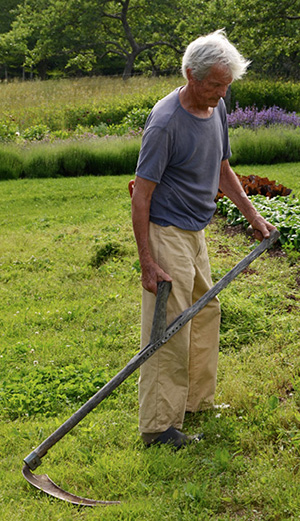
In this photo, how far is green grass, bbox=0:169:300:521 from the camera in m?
2.68

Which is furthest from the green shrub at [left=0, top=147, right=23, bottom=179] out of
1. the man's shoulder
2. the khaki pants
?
the man's shoulder

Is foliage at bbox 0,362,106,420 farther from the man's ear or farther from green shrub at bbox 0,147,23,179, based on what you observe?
green shrub at bbox 0,147,23,179

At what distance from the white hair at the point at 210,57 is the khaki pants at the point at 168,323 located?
0.75 metres

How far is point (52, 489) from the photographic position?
2.79 meters

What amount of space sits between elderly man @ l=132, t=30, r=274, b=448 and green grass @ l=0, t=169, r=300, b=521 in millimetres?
267

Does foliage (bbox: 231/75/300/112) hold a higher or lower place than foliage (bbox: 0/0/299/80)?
lower

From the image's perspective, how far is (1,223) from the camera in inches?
337

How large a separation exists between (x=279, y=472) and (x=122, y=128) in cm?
1312

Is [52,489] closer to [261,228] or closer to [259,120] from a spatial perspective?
[261,228]

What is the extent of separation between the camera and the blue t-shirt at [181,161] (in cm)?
266

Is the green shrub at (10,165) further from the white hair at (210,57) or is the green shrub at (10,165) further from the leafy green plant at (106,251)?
the white hair at (210,57)

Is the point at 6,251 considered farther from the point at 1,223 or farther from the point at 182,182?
the point at 182,182

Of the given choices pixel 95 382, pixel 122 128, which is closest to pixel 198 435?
pixel 95 382

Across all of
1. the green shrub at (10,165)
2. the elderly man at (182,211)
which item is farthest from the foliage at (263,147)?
the elderly man at (182,211)
